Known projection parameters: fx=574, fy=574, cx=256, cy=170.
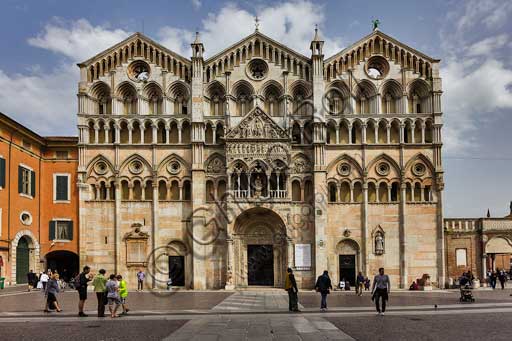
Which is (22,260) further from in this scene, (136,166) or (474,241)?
(474,241)

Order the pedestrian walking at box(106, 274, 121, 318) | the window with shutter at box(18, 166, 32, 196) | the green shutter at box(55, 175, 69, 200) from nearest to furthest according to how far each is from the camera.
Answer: the pedestrian walking at box(106, 274, 121, 318), the window with shutter at box(18, 166, 32, 196), the green shutter at box(55, 175, 69, 200)

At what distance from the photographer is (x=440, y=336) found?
18.4 meters

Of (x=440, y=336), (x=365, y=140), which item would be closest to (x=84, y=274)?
(x=440, y=336)

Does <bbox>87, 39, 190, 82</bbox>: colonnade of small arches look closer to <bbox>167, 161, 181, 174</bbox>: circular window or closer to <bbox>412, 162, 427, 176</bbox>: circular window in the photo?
<bbox>167, 161, 181, 174</bbox>: circular window

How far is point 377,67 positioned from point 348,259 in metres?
16.7

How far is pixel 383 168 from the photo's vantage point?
157ft

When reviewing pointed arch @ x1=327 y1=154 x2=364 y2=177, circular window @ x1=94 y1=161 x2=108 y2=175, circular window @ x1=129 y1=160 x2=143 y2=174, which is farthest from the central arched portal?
circular window @ x1=94 y1=161 x2=108 y2=175

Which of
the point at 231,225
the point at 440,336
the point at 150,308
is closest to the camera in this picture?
the point at 440,336

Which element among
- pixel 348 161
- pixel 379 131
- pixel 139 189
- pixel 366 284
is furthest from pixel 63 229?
pixel 379 131

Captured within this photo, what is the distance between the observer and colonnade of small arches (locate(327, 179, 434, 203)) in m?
47.4

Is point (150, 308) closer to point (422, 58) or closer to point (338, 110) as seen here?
point (338, 110)

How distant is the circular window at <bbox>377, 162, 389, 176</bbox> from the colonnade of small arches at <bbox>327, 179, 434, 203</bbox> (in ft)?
2.24

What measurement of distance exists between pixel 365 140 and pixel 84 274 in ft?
94.0

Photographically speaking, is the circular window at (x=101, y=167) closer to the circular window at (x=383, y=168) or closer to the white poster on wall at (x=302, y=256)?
the white poster on wall at (x=302, y=256)
